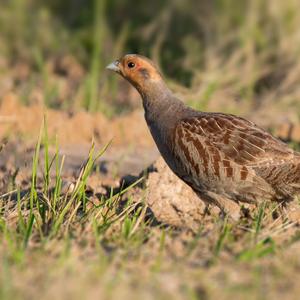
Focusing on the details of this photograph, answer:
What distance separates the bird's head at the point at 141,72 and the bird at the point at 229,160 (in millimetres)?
516

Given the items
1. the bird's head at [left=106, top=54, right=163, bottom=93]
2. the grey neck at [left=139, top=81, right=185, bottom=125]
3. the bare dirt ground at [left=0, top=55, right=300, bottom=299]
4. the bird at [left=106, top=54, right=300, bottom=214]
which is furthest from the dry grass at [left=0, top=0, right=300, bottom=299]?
the bird's head at [left=106, top=54, right=163, bottom=93]

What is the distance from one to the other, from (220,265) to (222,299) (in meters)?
0.45

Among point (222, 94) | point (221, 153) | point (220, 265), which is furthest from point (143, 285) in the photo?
point (222, 94)

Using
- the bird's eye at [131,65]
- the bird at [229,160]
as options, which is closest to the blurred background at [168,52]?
the bird's eye at [131,65]

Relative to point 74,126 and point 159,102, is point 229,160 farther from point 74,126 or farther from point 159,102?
point 74,126

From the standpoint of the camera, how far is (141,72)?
521cm

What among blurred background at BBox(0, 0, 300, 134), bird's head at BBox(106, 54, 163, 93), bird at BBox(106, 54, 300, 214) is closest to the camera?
bird at BBox(106, 54, 300, 214)

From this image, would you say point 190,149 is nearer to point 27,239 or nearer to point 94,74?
point 27,239

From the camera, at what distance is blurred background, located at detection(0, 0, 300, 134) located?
28.5ft

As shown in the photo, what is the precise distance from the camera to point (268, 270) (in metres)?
3.23

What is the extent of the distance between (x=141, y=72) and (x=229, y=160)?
1122 millimetres

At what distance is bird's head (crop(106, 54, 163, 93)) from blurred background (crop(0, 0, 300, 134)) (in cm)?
253

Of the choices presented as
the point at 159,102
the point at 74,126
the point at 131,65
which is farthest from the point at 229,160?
the point at 74,126

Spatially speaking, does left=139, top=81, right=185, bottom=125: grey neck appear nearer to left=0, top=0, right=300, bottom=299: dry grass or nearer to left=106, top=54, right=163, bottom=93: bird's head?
left=106, top=54, right=163, bottom=93: bird's head
